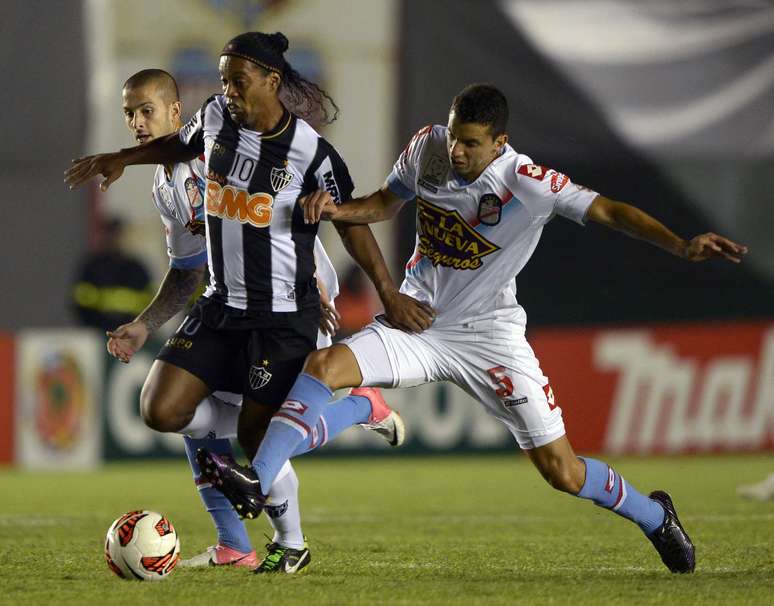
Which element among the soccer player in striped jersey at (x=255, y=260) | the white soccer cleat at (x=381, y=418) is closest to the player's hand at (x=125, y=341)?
the soccer player in striped jersey at (x=255, y=260)

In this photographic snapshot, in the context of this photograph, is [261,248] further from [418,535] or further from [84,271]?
[84,271]

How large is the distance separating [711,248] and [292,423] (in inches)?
61.6

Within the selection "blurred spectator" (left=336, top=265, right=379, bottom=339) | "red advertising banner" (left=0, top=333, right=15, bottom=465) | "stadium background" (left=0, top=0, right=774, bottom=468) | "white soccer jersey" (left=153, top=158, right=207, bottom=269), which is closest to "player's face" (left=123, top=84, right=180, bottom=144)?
"white soccer jersey" (left=153, top=158, right=207, bottom=269)

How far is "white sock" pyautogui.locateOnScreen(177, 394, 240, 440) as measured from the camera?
5.64 meters

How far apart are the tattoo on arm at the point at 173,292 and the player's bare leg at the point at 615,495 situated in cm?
157

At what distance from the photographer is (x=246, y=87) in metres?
5.47

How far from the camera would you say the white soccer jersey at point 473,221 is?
220 inches

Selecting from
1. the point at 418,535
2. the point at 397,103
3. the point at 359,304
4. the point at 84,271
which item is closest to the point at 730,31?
the point at 397,103

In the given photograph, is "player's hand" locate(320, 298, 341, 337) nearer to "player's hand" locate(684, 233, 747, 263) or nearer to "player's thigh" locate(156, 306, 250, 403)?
"player's thigh" locate(156, 306, 250, 403)

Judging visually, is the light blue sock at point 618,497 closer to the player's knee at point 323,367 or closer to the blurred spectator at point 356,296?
the player's knee at point 323,367

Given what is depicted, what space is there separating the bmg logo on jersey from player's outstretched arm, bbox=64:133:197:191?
287 millimetres

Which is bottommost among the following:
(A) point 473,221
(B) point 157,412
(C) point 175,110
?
(B) point 157,412

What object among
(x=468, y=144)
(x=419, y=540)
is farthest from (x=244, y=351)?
(x=419, y=540)

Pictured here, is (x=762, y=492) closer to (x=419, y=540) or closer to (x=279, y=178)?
(x=419, y=540)
